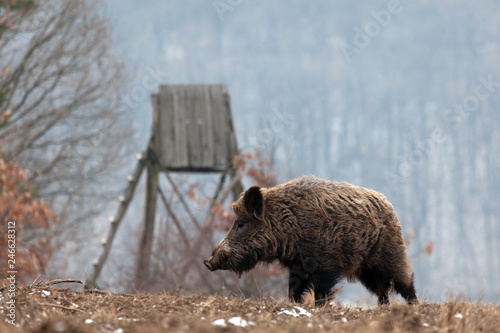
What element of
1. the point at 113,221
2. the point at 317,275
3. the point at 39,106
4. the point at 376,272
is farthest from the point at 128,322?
the point at 39,106

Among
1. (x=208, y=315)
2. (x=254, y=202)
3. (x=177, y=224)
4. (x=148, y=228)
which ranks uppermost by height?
(x=254, y=202)

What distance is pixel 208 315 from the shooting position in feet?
16.6

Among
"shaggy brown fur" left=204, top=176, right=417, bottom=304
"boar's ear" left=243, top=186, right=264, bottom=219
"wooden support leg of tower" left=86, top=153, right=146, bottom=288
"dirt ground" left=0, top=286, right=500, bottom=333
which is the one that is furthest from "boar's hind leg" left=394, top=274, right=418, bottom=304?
"wooden support leg of tower" left=86, top=153, right=146, bottom=288

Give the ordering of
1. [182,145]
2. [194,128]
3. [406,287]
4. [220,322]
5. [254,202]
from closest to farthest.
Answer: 1. [220,322]
2. [254,202]
3. [406,287]
4. [182,145]
5. [194,128]

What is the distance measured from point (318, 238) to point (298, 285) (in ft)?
2.02

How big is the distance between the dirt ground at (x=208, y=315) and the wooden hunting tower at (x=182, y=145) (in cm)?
832

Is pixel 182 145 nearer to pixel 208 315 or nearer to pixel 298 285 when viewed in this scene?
pixel 298 285

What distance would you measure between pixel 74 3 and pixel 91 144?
511 centimetres

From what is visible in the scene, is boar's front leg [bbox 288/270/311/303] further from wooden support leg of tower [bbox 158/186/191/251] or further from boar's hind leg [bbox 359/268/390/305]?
wooden support leg of tower [bbox 158/186/191/251]

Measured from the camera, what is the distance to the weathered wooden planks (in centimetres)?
1466

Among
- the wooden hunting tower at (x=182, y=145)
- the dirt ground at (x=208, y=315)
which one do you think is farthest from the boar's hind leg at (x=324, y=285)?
the wooden hunting tower at (x=182, y=145)

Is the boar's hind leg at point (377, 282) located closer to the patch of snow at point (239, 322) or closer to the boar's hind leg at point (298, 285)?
the boar's hind leg at point (298, 285)

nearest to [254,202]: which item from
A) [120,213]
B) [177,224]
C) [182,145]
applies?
[177,224]

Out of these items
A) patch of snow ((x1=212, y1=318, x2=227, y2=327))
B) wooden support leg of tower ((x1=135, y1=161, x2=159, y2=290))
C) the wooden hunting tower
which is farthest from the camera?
the wooden hunting tower
